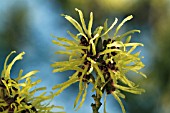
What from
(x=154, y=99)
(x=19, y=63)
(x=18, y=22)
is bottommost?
(x=154, y=99)

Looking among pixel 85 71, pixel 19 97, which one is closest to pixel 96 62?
pixel 85 71

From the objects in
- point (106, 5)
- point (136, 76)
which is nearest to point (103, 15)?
point (106, 5)

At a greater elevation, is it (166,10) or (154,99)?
(166,10)

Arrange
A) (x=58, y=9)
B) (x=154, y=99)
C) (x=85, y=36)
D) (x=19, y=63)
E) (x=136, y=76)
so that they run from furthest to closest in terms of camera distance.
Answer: (x=58, y=9) → (x=19, y=63) → (x=154, y=99) → (x=136, y=76) → (x=85, y=36)

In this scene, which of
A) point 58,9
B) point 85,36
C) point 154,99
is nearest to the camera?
point 85,36

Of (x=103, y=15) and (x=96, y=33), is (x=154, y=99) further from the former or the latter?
(x=96, y=33)

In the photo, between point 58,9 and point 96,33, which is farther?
point 58,9

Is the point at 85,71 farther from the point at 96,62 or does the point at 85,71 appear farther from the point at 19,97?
the point at 19,97
